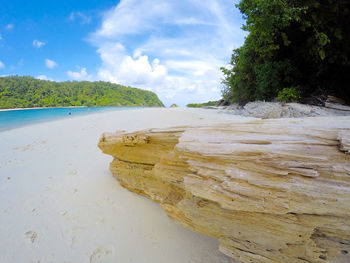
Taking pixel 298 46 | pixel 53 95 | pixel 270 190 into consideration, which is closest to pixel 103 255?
pixel 270 190

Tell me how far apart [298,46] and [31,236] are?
763 inches

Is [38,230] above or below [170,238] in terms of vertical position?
above

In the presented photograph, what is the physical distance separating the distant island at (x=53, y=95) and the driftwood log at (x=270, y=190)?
99.3 metres

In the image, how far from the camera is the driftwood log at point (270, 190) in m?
1.49

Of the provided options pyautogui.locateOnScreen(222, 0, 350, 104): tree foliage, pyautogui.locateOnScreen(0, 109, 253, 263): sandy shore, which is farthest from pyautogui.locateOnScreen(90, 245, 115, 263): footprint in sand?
pyautogui.locateOnScreen(222, 0, 350, 104): tree foliage

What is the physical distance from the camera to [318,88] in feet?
44.8

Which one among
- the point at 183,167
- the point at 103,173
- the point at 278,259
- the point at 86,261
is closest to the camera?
the point at 278,259

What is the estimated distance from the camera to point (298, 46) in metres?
13.6

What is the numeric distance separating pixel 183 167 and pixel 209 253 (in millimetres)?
1180

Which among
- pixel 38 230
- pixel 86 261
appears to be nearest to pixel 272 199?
pixel 86 261

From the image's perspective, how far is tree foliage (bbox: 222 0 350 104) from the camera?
33.5ft

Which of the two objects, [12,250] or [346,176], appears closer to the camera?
→ [346,176]

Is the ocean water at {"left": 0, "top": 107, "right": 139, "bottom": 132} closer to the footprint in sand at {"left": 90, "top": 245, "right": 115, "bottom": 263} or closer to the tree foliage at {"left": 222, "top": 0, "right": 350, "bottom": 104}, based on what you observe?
the footprint in sand at {"left": 90, "top": 245, "right": 115, "bottom": 263}

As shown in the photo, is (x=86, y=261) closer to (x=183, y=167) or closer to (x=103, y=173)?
(x=183, y=167)
